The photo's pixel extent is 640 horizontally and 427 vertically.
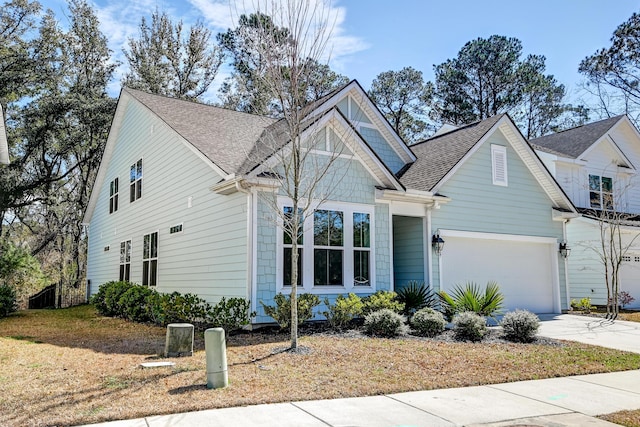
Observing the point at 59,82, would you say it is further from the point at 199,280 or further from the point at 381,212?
the point at 381,212

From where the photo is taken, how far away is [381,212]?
12.6 metres

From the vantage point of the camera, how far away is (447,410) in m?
5.46

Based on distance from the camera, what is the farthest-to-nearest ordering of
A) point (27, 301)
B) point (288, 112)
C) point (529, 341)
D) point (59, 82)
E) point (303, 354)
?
point (59, 82)
point (27, 301)
point (529, 341)
point (288, 112)
point (303, 354)

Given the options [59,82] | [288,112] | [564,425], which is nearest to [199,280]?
[288,112]

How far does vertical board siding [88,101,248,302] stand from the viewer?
448 inches

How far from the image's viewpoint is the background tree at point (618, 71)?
1078 inches

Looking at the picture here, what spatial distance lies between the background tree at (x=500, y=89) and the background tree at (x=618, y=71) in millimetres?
2808

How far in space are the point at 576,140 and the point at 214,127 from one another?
16093mm

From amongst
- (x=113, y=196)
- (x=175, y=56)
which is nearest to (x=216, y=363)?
(x=113, y=196)

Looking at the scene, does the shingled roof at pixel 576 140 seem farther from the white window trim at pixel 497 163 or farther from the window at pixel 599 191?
the white window trim at pixel 497 163

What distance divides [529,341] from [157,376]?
7.11 metres

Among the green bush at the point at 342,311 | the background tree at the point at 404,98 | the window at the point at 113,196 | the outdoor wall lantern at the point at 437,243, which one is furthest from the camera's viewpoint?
the background tree at the point at 404,98

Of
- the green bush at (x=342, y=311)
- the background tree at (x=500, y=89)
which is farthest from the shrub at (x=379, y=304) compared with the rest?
the background tree at (x=500, y=89)

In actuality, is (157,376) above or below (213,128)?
below
